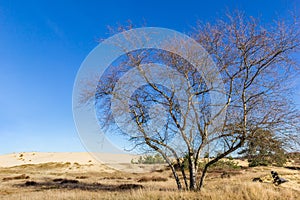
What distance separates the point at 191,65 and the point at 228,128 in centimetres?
298

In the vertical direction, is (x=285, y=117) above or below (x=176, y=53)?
below

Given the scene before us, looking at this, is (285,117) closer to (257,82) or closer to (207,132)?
(257,82)

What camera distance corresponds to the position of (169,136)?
1071cm

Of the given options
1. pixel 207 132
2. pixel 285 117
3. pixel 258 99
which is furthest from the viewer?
pixel 207 132

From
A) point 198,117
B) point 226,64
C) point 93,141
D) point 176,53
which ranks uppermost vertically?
point 176,53

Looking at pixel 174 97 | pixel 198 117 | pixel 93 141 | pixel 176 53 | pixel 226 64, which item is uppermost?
pixel 176 53

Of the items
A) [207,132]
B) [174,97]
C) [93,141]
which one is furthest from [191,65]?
[93,141]

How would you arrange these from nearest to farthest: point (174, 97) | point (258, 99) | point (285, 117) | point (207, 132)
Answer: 1. point (285, 117)
2. point (258, 99)
3. point (207, 132)
4. point (174, 97)

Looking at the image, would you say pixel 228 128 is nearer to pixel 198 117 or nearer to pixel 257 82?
pixel 198 117

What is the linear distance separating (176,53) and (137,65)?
1695 millimetres

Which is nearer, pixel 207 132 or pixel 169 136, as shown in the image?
pixel 207 132

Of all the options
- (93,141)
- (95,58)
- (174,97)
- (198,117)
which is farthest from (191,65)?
(93,141)

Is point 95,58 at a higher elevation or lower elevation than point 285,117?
higher

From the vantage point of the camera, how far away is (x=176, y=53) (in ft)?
34.0
